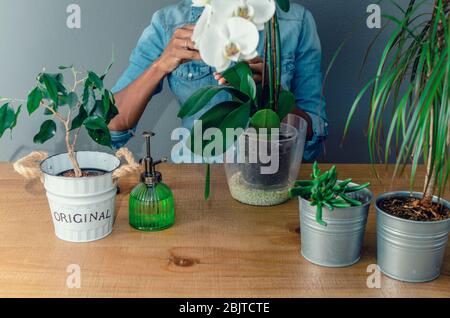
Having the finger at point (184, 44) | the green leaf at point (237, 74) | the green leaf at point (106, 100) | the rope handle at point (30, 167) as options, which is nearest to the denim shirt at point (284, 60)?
the finger at point (184, 44)

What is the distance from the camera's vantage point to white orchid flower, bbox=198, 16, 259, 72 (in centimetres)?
86

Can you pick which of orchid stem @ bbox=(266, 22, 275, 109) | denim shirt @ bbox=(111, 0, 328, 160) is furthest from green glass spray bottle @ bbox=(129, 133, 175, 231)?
denim shirt @ bbox=(111, 0, 328, 160)

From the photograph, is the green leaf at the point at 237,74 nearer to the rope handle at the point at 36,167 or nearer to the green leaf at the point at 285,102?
the green leaf at the point at 285,102

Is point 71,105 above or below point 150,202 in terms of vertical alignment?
above

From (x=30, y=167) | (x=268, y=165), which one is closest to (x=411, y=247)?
(x=268, y=165)

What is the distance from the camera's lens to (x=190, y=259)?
36.2 inches

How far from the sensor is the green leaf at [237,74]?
3.33 ft

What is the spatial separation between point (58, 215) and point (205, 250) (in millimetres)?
240

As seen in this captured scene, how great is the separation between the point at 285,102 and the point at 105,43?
2.50 feet

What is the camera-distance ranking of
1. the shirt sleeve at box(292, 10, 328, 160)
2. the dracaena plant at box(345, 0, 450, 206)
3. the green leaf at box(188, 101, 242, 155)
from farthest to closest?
the shirt sleeve at box(292, 10, 328, 160), the green leaf at box(188, 101, 242, 155), the dracaena plant at box(345, 0, 450, 206)

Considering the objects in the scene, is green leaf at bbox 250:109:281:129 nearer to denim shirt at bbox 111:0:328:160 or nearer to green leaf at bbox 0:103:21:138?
green leaf at bbox 0:103:21:138

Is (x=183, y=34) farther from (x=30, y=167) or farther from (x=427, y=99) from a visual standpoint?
(x=427, y=99)

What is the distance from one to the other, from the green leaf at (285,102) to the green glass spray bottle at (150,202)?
24 centimetres

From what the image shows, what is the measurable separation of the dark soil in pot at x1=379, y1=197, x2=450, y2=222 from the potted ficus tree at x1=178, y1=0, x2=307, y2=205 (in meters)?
0.23
